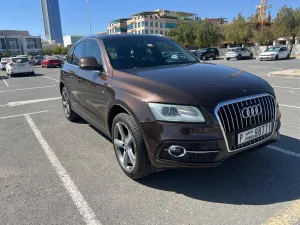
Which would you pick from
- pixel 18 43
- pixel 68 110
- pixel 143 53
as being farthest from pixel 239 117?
pixel 18 43

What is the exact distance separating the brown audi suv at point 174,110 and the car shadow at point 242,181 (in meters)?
0.36

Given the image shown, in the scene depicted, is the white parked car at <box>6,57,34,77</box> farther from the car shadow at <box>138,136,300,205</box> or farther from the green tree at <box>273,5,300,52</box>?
the green tree at <box>273,5,300,52</box>

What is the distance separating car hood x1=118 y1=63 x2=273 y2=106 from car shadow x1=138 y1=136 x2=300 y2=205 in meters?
0.72

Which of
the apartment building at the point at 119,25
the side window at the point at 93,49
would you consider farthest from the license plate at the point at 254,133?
the apartment building at the point at 119,25

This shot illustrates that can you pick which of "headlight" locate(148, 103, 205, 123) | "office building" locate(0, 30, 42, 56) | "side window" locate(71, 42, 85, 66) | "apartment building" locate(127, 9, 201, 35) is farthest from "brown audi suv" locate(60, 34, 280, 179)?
"apartment building" locate(127, 9, 201, 35)

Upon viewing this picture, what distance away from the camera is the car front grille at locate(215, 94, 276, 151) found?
2.67m

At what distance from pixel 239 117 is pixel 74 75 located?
10.9ft

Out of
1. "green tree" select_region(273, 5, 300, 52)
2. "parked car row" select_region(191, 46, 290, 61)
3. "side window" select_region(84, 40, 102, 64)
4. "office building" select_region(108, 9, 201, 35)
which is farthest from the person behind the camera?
"office building" select_region(108, 9, 201, 35)

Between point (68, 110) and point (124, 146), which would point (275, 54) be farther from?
point (124, 146)

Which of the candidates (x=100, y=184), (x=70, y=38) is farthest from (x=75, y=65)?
(x=70, y=38)

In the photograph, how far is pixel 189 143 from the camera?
2629 millimetres

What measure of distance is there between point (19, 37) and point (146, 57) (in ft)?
323

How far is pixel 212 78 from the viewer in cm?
316

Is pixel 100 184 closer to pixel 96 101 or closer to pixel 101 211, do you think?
pixel 101 211
